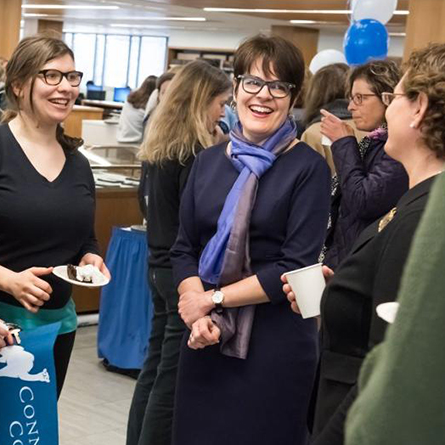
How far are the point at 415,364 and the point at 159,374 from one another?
271 cm

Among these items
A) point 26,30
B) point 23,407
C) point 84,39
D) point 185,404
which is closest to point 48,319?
point 23,407

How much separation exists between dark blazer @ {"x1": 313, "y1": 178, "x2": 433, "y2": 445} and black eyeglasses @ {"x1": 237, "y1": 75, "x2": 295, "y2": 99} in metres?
0.90

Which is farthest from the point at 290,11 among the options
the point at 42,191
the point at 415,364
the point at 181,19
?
the point at 415,364

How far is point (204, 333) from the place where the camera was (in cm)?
251

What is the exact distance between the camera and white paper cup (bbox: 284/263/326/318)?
2.16 m

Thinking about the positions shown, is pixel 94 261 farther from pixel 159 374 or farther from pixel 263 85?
pixel 263 85

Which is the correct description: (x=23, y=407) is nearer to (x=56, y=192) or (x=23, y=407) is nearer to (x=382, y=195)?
(x=56, y=192)

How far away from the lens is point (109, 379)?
4.91 meters

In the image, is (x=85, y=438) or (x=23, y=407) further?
(x=85, y=438)

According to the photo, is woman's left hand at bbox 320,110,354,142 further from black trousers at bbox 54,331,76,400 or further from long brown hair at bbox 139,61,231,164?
black trousers at bbox 54,331,76,400

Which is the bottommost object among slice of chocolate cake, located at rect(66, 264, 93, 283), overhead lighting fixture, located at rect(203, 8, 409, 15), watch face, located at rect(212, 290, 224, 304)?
watch face, located at rect(212, 290, 224, 304)

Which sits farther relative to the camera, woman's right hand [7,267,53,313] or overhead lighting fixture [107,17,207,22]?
overhead lighting fixture [107,17,207,22]

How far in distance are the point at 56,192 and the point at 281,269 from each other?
2.27 ft

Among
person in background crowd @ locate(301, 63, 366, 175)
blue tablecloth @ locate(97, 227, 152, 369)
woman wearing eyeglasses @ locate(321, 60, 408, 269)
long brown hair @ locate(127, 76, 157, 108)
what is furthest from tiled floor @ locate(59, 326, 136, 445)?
long brown hair @ locate(127, 76, 157, 108)
